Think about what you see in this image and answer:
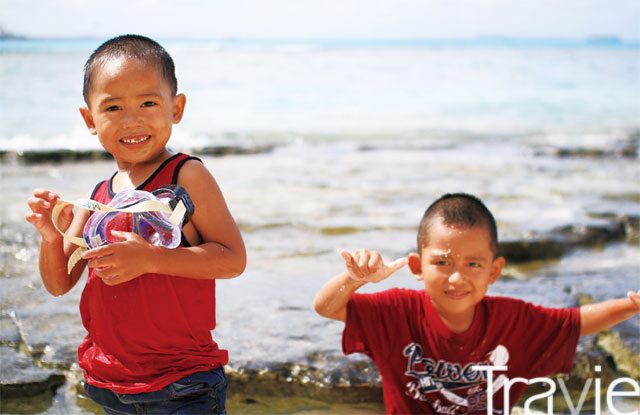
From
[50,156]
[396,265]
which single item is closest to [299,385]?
[396,265]

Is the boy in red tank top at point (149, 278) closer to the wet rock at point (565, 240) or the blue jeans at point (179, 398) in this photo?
the blue jeans at point (179, 398)

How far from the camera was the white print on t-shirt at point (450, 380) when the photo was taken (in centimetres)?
242

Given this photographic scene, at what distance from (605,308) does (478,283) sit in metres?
0.55

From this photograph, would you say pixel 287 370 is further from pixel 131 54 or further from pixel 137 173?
pixel 131 54

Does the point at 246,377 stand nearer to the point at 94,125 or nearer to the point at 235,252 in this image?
the point at 235,252

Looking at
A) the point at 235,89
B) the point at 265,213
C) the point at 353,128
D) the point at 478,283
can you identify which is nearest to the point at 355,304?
the point at 478,283

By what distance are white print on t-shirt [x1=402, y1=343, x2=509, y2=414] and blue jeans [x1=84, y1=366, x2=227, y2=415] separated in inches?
31.3

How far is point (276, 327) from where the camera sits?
316 centimetres

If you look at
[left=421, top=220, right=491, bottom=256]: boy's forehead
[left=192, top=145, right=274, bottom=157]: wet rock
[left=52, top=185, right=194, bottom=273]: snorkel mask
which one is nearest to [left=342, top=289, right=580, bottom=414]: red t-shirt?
[left=421, top=220, right=491, bottom=256]: boy's forehead

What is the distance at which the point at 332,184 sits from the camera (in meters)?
7.30

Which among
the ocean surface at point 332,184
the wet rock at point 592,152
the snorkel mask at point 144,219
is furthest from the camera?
the wet rock at point 592,152

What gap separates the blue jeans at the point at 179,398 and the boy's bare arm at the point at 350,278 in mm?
559

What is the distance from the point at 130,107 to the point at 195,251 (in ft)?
1.50

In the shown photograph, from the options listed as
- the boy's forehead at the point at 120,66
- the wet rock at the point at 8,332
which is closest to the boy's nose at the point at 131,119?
the boy's forehead at the point at 120,66
